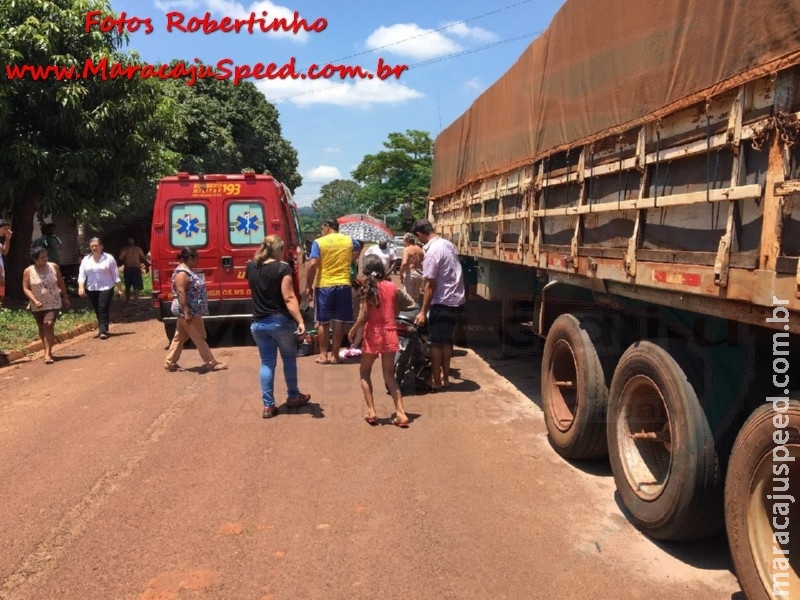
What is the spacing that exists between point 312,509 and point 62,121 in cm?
1080

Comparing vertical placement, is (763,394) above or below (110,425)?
above

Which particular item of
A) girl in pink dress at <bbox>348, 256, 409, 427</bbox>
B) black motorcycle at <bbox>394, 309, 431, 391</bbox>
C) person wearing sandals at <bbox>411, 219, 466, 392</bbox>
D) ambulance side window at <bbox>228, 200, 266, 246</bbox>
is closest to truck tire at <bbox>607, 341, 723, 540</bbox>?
girl in pink dress at <bbox>348, 256, 409, 427</bbox>

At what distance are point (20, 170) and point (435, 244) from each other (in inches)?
363

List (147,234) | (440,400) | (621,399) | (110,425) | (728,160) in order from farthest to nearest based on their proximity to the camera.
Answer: (147,234), (440,400), (110,425), (621,399), (728,160)

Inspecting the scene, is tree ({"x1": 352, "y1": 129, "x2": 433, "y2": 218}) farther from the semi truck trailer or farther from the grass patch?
the semi truck trailer

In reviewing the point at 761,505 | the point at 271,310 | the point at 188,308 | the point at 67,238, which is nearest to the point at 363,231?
the point at 67,238

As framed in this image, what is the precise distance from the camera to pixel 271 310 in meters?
5.66

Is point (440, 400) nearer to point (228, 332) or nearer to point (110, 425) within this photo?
point (110, 425)

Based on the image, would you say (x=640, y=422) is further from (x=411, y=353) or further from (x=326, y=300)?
(x=326, y=300)

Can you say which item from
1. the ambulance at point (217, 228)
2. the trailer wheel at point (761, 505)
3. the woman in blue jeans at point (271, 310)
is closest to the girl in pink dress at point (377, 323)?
the woman in blue jeans at point (271, 310)

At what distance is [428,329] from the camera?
6738mm

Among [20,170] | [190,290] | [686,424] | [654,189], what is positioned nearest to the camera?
[686,424]

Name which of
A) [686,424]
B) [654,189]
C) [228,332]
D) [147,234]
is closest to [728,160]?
[654,189]

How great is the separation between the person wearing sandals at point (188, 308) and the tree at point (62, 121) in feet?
19.3
